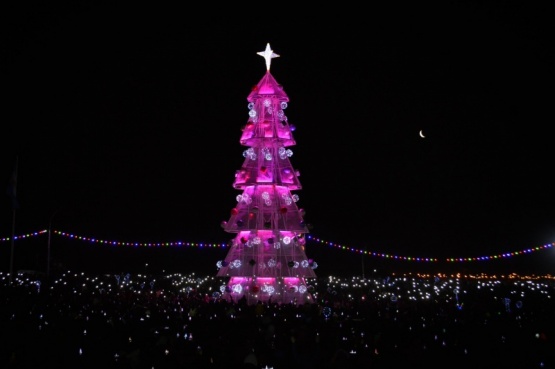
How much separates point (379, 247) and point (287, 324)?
28392mm

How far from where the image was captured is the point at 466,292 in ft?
75.1

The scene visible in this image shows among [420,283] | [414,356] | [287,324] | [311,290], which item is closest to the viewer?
[414,356]

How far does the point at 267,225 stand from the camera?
23.0 meters

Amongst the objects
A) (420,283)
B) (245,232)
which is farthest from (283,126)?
(420,283)

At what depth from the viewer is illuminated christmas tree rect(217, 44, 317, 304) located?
22.6 m

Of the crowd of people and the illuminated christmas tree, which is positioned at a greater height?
the illuminated christmas tree

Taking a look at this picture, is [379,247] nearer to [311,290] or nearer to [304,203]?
[304,203]

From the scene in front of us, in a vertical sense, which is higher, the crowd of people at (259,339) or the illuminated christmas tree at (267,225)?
the illuminated christmas tree at (267,225)

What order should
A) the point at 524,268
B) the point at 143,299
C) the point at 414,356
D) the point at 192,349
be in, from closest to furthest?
the point at 414,356, the point at 192,349, the point at 143,299, the point at 524,268

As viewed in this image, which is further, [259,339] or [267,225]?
[267,225]

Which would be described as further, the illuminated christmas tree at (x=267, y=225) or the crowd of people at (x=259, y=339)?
the illuminated christmas tree at (x=267, y=225)

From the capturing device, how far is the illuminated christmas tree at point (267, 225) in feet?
74.2

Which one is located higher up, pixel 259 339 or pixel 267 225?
pixel 267 225

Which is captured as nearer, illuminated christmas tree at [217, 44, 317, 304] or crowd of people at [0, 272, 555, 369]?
crowd of people at [0, 272, 555, 369]
